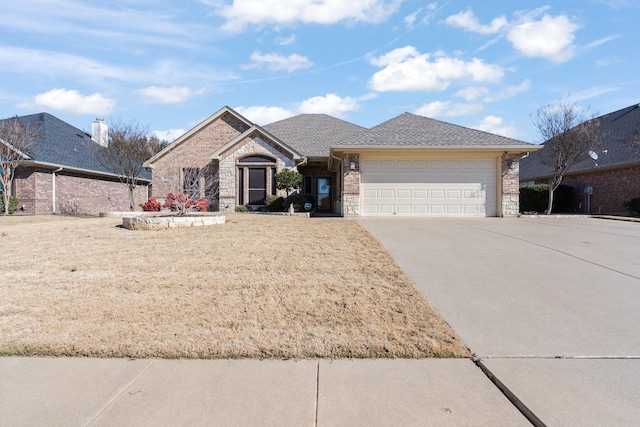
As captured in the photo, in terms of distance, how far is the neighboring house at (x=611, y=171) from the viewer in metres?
19.8

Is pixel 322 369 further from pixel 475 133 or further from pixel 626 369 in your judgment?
pixel 475 133

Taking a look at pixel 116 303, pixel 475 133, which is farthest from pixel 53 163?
pixel 475 133

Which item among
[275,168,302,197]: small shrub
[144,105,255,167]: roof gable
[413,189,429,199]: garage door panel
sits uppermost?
[144,105,255,167]: roof gable

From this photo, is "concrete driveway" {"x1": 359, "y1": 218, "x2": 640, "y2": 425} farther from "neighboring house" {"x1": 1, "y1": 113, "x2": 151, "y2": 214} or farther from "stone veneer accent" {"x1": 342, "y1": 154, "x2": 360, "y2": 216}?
"neighboring house" {"x1": 1, "y1": 113, "x2": 151, "y2": 214}

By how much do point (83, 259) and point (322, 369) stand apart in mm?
5761

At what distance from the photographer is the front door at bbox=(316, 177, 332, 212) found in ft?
71.6

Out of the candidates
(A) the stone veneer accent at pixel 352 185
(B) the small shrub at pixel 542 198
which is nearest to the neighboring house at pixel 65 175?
(A) the stone veneer accent at pixel 352 185

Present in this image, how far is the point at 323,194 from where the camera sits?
72.3 feet

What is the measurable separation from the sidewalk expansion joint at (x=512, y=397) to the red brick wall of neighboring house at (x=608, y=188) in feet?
73.9

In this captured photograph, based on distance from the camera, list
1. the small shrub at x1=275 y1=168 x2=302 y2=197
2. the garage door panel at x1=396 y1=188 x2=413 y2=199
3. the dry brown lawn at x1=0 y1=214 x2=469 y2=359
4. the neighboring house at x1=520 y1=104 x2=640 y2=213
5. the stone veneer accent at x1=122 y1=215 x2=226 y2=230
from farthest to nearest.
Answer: the neighboring house at x1=520 y1=104 x2=640 y2=213 < the small shrub at x1=275 y1=168 x2=302 y2=197 < the garage door panel at x1=396 y1=188 x2=413 y2=199 < the stone veneer accent at x1=122 y1=215 x2=226 y2=230 < the dry brown lawn at x1=0 y1=214 x2=469 y2=359

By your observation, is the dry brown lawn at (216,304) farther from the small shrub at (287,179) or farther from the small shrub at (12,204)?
the small shrub at (12,204)

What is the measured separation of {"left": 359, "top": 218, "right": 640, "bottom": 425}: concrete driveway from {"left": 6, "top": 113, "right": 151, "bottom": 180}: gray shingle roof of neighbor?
20.8m

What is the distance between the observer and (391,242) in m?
8.54

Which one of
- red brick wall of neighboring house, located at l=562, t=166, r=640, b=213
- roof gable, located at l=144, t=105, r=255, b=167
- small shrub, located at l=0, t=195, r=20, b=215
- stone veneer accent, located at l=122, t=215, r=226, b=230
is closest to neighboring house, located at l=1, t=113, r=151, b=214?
small shrub, located at l=0, t=195, r=20, b=215
